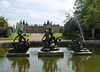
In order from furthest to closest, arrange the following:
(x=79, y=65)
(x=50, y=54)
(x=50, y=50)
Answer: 1. (x=50, y=50)
2. (x=50, y=54)
3. (x=79, y=65)

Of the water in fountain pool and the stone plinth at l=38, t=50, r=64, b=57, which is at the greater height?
the stone plinth at l=38, t=50, r=64, b=57

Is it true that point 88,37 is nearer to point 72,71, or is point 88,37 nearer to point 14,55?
point 14,55

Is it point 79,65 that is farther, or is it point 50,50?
point 50,50

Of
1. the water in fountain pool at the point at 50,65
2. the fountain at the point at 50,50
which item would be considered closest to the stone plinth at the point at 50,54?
the fountain at the point at 50,50

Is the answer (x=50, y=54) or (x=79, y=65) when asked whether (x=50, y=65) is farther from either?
(x=50, y=54)

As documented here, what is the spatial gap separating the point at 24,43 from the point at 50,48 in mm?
2364

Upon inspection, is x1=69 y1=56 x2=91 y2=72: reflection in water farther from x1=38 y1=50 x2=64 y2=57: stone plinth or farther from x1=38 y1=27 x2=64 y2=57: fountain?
x1=38 y1=27 x2=64 y2=57: fountain

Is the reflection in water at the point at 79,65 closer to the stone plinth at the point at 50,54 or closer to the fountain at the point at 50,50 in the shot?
the stone plinth at the point at 50,54

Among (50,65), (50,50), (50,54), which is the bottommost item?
(50,65)

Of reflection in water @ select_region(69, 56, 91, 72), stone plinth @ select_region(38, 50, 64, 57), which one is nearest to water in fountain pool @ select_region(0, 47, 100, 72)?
reflection in water @ select_region(69, 56, 91, 72)

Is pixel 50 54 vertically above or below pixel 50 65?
above

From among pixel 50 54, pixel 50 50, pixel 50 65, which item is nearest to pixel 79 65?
pixel 50 65

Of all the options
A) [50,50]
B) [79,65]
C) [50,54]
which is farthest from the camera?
[50,50]

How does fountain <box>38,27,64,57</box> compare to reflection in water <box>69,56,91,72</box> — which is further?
fountain <box>38,27,64,57</box>
